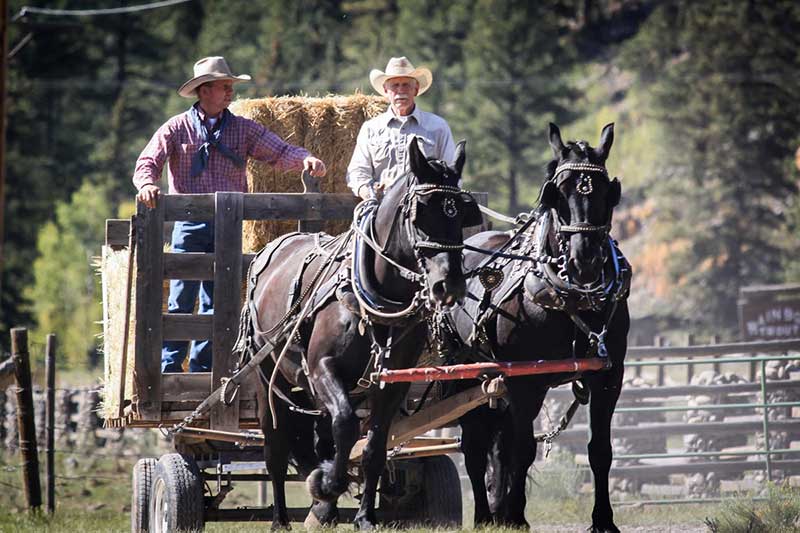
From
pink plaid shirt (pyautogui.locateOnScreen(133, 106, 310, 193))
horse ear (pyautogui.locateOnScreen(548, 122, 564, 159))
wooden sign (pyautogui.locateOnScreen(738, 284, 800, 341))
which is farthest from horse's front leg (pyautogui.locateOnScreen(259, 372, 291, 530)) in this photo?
wooden sign (pyautogui.locateOnScreen(738, 284, 800, 341))

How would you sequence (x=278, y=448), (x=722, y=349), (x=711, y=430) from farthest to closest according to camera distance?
(x=711, y=430)
(x=722, y=349)
(x=278, y=448)

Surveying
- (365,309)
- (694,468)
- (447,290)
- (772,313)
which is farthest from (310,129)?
(772,313)

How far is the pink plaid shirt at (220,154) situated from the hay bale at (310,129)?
0.76 meters

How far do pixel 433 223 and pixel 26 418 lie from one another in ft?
22.3

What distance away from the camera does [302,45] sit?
51.8 meters

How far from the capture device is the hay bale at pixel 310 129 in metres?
10.4

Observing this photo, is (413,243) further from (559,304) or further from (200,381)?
(200,381)

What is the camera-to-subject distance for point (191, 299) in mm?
9086

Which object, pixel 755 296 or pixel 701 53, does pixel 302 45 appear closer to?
pixel 701 53

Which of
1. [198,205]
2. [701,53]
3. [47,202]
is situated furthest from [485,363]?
[47,202]

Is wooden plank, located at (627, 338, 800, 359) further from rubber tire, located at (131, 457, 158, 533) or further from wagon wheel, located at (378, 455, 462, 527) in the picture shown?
rubber tire, located at (131, 457, 158, 533)

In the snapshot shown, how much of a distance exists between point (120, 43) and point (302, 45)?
750 centimetres

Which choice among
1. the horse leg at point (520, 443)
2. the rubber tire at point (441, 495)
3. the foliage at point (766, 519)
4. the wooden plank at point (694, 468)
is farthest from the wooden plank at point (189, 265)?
the wooden plank at point (694, 468)

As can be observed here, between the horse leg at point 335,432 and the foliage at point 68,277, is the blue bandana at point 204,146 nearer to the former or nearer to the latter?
the horse leg at point 335,432
